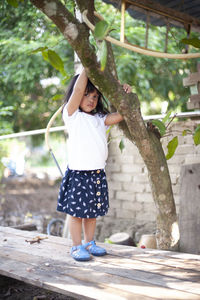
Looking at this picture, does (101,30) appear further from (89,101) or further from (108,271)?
(108,271)

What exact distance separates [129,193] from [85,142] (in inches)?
71.5

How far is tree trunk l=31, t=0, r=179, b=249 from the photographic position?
190 cm

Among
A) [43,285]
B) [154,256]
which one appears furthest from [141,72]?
[43,285]

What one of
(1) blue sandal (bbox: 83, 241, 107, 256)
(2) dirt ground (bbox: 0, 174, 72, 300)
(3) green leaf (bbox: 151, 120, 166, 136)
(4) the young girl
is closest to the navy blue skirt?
(4) the young girl

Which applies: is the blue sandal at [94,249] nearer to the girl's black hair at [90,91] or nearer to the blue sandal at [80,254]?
the blue sandal at [80,254]

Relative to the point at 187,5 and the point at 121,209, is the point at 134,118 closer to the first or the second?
the point at 187,5

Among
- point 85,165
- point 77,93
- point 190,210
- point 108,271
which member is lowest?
point 108,271

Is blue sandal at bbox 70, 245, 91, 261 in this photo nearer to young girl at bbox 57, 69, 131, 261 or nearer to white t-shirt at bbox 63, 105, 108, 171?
young girl at bbox 57, 69, 131, 261

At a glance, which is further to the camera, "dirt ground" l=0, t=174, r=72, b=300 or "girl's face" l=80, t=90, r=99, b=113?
"dirt ground" l=0, t=174, r=72, b=300

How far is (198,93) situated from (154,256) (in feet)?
5.54

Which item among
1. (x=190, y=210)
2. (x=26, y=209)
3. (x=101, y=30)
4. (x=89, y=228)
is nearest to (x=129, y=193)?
(x=190, y=210)

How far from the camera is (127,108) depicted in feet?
7.07

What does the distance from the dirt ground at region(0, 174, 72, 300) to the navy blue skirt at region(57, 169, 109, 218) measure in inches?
24.5

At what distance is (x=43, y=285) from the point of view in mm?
1756
